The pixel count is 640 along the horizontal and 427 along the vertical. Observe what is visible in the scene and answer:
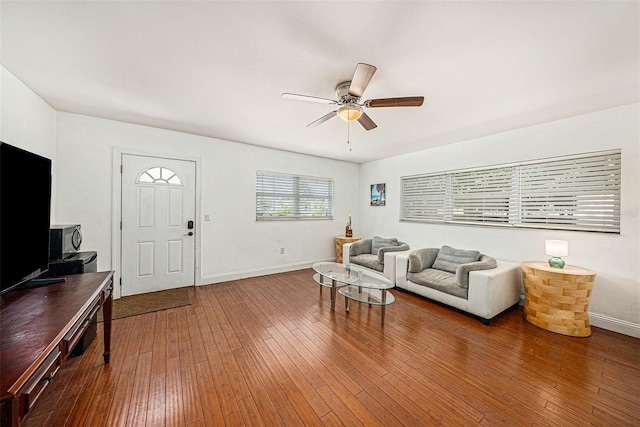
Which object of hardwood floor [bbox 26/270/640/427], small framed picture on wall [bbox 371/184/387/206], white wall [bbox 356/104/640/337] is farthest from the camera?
small framed picture on wall [bbox 371/184/387/206]

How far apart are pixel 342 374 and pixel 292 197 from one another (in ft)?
11.8

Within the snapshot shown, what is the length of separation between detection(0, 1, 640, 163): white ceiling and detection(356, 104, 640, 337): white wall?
0.79 ft

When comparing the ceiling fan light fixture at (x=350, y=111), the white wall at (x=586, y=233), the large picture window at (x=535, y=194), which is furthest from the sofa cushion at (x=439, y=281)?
the ceiling fan light fixture at (x=350, y=111)

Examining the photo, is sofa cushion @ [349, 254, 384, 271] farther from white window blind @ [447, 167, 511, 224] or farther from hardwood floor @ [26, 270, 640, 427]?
white window blind @ [447, 167, 511, 224]

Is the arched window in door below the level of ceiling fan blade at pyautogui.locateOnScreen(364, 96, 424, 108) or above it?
below

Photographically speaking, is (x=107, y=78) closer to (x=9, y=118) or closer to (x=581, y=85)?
(x=9, y=118)

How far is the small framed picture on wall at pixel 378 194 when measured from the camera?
5.32 m

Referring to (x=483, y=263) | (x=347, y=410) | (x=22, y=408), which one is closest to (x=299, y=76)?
(x=22, y=408)

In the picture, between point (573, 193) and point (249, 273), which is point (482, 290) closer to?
point (573, 193)

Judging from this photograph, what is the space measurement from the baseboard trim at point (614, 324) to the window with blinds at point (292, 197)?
166 inches

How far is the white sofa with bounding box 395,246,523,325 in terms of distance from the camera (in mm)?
2721

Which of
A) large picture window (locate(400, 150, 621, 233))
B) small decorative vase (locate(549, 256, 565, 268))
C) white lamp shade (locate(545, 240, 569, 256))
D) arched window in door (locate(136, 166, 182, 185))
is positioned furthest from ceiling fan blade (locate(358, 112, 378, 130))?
arched window in door (locate(136, 166, 182, 185))

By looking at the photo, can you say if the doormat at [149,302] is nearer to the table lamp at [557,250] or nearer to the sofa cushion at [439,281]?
the sofa cushion at [439,281]

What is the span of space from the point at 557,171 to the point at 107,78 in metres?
5.13
